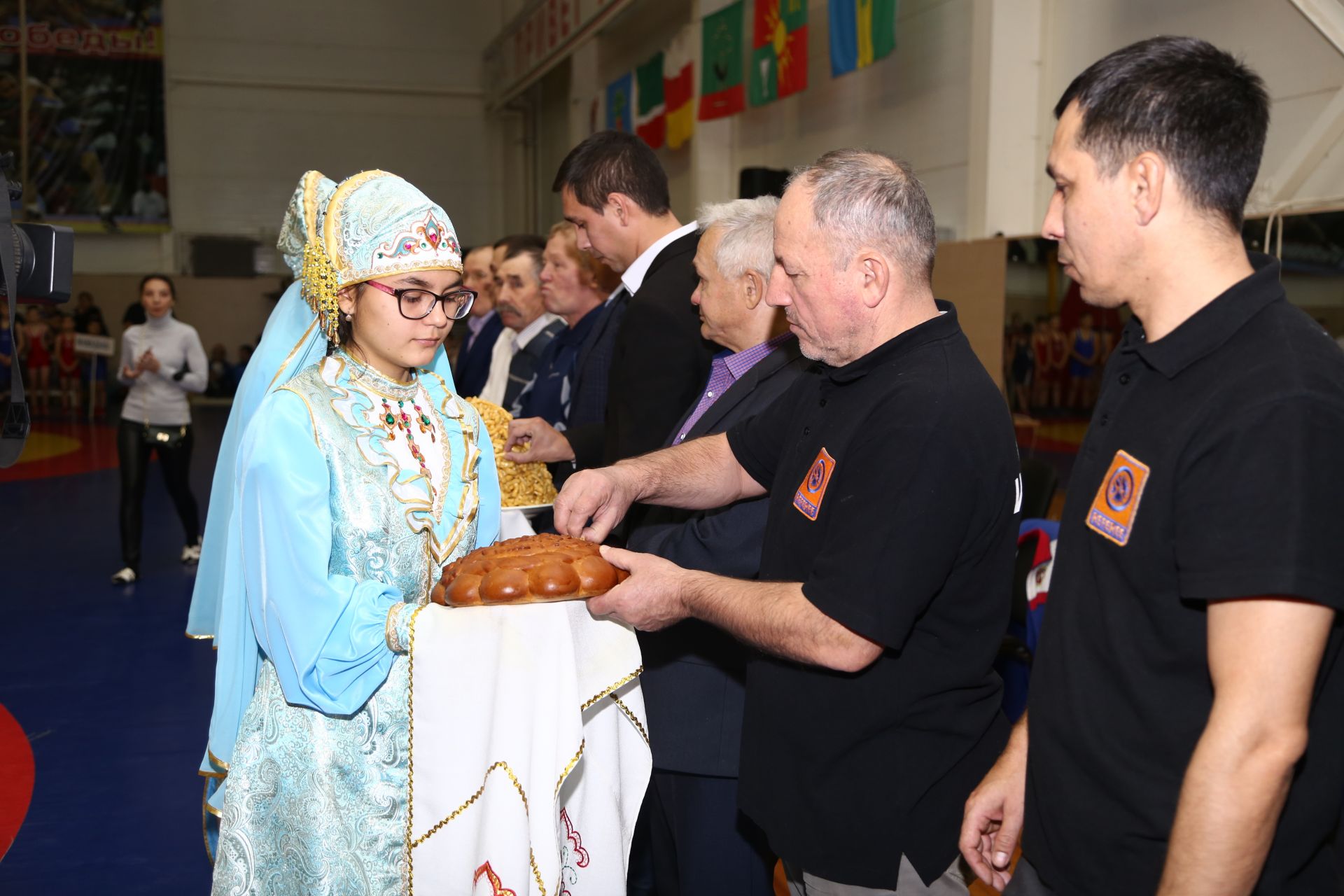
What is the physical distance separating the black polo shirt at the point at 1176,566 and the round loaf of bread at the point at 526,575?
2.56ft

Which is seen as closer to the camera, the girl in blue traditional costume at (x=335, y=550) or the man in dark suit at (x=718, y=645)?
the girl in blue traditional costume at (x=335, y=550)

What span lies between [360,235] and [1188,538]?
4.81ft

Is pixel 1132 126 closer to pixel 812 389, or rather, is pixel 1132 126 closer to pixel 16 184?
pixel 812 389

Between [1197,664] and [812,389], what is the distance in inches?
37.2

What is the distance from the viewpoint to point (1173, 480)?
1214 millimetres

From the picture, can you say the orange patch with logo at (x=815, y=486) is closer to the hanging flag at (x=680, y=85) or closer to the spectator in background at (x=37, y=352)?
the hanging flag at (x=680, y=85)

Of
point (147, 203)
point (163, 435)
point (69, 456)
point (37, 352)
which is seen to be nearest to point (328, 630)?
point (163, 435)

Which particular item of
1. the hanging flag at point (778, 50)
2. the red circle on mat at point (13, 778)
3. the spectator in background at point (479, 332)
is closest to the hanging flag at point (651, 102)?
the hanging flag at point (778, 50)

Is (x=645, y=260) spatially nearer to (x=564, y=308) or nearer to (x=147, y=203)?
(x=564, y=308)

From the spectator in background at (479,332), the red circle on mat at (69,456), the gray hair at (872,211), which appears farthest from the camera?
the red circle on mat at (69,456)

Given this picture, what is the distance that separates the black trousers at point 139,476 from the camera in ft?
22.5

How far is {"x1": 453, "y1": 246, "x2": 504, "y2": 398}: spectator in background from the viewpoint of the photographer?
6.63 metres

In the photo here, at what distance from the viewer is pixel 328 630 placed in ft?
6.06

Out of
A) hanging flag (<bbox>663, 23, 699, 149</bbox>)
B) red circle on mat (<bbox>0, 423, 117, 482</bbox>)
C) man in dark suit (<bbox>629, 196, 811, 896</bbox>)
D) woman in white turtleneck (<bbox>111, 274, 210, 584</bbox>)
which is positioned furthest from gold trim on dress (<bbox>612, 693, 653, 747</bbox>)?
hanging flag (<bbox>663, 23, 699, 149</bbox>)
